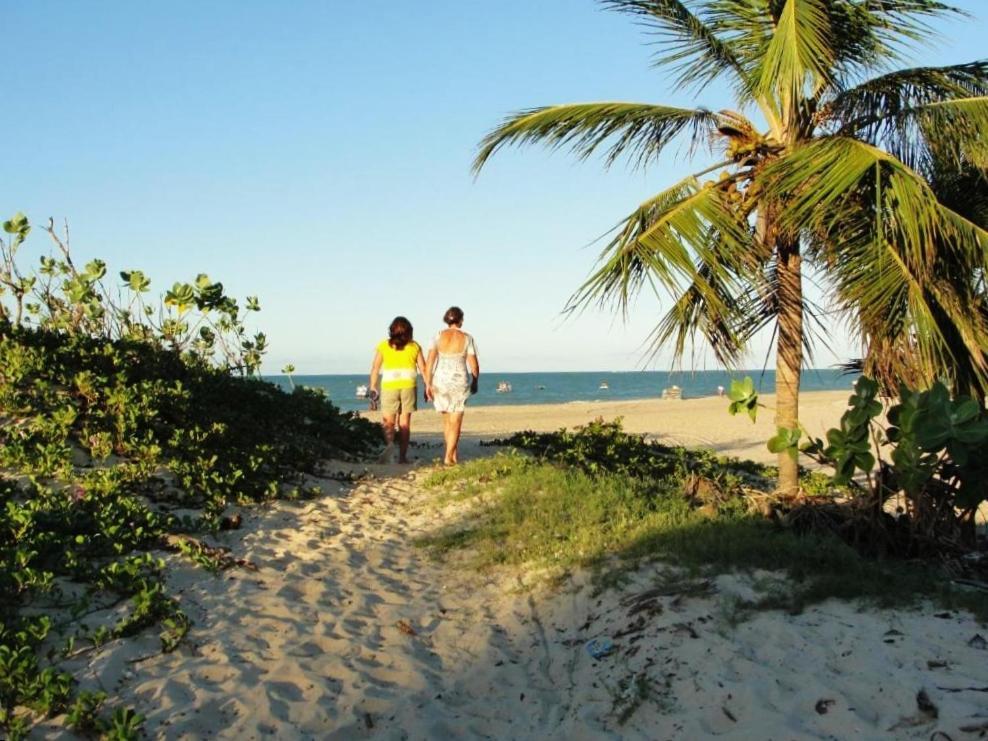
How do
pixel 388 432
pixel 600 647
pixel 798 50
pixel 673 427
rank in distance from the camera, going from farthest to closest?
pixel 673 427 → pixel 388 432 → pixel 798 50 → pixel 600 647

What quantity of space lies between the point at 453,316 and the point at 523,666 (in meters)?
5.64

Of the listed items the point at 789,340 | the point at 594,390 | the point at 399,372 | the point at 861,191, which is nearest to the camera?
the point at 861,191

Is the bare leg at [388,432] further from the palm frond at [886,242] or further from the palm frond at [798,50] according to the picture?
the palm frond at [798,50]

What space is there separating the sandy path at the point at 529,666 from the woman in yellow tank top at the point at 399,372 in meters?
4.34

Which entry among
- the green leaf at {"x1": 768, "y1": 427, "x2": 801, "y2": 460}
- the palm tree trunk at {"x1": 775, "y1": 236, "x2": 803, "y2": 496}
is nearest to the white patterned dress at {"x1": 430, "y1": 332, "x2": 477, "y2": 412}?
the palm tree trunk at {"x1": 775, "y1": 236, "x2": 803, "y2": 496}

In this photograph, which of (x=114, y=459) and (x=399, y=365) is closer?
(x=114, y=459)

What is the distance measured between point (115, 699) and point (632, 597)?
9.19 feet

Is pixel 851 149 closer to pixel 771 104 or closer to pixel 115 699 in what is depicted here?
pixel 771 104

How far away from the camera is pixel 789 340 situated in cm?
721

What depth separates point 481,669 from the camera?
4570mm

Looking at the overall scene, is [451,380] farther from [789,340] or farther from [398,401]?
[789,340]

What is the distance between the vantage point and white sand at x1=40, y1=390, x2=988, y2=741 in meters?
3.69

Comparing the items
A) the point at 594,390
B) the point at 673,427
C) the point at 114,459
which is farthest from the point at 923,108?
the point at 594,390

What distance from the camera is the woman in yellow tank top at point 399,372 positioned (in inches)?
387
